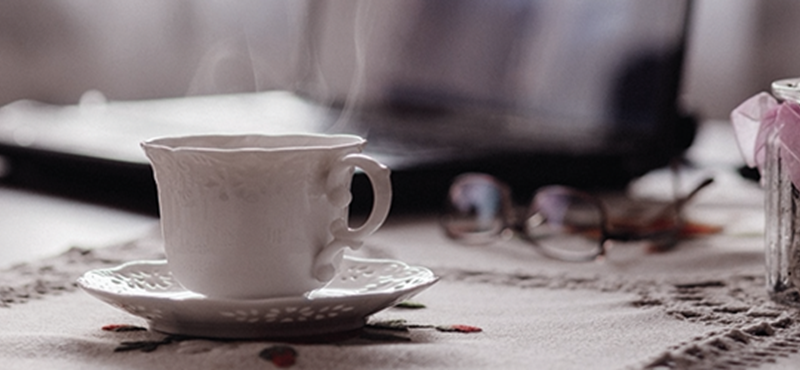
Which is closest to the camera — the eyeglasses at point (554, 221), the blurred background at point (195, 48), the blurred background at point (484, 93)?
the eyeglasses at point (554, 221)

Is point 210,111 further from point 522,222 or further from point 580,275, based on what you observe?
point 580,275

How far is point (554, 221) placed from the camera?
1.17 metres

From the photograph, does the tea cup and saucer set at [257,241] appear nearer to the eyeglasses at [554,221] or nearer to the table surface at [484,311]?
the table surface at [484,311]

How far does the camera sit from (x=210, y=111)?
77.0 inches

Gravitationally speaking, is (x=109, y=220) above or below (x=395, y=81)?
below

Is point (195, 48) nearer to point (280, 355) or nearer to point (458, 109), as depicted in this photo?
point (458, 109)

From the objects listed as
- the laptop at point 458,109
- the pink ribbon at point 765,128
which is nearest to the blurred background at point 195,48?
the laptop at point 458,109

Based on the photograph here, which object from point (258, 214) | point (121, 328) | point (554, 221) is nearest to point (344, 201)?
point (258, 214)

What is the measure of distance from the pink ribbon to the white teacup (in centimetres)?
27

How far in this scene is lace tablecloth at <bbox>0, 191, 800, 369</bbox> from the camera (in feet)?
1.90

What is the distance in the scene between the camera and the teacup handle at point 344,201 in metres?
0.64

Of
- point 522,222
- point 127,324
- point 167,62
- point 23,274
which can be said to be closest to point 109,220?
point 23,274

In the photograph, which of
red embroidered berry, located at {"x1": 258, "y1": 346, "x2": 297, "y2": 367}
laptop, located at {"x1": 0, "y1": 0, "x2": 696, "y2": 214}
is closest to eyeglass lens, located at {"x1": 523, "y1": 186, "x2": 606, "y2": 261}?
laptop, located at {"x1": 0, "y1": 0, "x2": 696, "y2": 214}

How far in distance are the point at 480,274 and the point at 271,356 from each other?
385 millimetres
